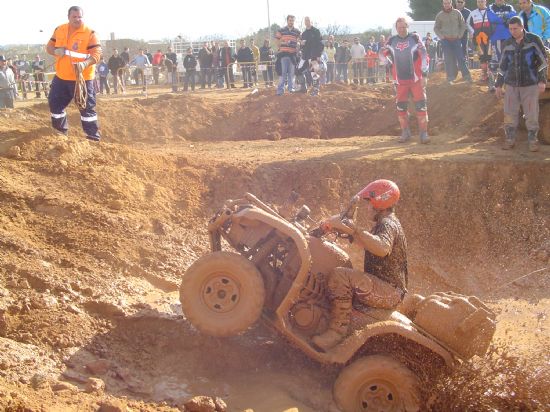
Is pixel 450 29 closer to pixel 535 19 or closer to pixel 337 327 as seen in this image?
pixel 535 19

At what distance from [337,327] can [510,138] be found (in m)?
6.56

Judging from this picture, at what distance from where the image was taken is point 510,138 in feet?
35.2

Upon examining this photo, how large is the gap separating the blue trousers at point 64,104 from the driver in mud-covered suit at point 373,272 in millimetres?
4956

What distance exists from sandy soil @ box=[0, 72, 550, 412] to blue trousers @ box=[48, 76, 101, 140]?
50cm

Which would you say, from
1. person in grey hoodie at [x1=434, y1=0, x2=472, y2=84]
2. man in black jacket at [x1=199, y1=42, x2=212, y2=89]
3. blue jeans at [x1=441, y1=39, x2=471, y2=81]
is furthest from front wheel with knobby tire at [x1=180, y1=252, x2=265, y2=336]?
man in black jacket at [x1=199, y1=42, x2=212, y2=89]

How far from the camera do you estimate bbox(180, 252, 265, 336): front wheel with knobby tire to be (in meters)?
5.33

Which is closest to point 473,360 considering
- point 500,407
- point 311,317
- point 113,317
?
point 500,407

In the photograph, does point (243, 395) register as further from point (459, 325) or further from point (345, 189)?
point (345, 189)

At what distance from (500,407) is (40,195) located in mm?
5266

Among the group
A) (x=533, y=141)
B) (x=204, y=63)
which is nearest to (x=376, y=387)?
(x=533, y=141)

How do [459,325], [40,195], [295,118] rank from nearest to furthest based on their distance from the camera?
[459,325] → [40,195] → [295,118]

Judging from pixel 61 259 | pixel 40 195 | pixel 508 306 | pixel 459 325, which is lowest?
pixel 508 306

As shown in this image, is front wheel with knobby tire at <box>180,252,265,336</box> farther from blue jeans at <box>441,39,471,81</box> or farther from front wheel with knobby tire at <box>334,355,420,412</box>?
blue jeans at <box>441,39,471,81</box>

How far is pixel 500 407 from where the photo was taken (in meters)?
5.55
